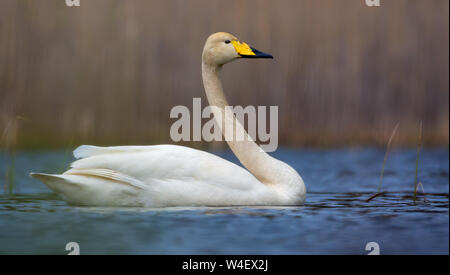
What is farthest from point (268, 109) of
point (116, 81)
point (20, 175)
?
point (20, 175)

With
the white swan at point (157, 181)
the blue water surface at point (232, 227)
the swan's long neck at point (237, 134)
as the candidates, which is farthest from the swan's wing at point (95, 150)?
the swan's long neck at point (237, 134)

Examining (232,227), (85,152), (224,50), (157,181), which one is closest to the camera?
(232,227)

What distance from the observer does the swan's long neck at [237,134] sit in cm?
734

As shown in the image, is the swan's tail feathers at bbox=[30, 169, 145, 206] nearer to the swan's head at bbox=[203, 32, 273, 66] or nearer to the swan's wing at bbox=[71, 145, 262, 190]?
the swan's wing at bbox=[71, 145, 262, 190]

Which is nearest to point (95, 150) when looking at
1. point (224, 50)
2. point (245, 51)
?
point (224, 50)

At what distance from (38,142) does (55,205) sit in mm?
6533

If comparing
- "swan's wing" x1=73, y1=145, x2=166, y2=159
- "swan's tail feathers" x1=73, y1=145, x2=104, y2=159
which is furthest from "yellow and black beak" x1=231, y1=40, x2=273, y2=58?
"swan's tail feathers" x1=73, y1=145, x2=104, y2=159

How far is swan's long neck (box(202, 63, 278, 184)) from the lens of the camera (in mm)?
7344

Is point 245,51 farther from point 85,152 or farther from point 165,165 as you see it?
point 85,152

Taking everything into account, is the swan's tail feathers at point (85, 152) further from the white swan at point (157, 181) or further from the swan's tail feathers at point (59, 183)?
the swan's tail feathers at point (59, 183)

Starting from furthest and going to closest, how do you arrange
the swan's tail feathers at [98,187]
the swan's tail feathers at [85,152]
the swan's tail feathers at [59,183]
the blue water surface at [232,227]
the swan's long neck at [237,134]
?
1. the swan's long neck at [237,134]
2. the swan's tail feathers at [85,152]
3. the swan's tail feathers at [98,187]
4. the swan's tail feathers at [59,183]
5. the blue water surface at [232,227]

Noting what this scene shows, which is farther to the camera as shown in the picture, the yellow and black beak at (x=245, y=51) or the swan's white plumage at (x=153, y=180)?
the yellow and black beak at (x=245, y=51)

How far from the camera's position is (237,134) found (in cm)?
748

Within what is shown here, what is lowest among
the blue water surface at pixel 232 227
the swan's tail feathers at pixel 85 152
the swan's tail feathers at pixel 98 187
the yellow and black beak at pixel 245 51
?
the blue water surface at pixel 232 227
